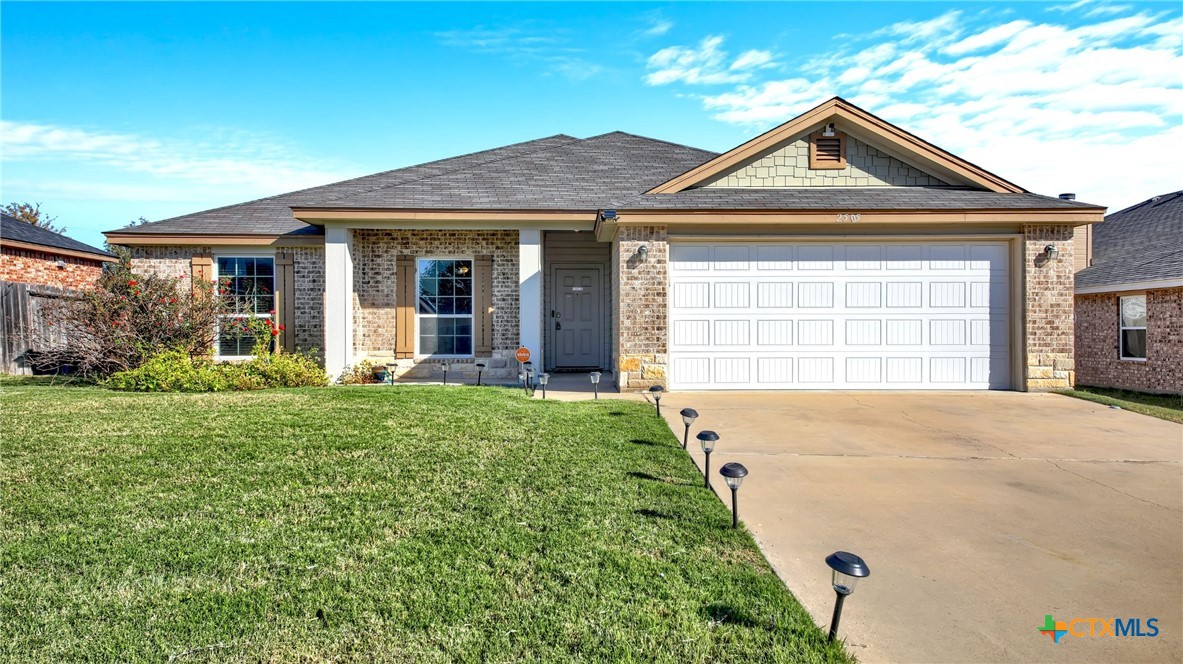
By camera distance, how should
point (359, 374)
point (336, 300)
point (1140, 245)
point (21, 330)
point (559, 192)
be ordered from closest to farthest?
point (336, 300) < point (359, 374) < point (559, 192) < point (21, 330) < point (1140, 245)

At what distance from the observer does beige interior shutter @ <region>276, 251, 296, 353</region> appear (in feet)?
36.7

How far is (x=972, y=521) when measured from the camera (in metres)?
3.92

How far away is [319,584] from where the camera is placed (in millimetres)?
2822

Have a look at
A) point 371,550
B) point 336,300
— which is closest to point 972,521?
point 371,550

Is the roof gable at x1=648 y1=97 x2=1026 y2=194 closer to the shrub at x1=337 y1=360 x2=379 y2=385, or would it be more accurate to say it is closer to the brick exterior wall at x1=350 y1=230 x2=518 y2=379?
the brick exterior wall at x1=350 y1=230 x2=518 y2=379

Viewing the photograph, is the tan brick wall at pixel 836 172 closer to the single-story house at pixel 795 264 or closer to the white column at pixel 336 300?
the single-story house at pixel 795 264

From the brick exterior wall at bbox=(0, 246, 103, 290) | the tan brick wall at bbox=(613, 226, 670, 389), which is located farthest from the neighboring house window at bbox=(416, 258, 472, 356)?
the brick exterior wall at bbox=(0, 246, 103, 290)

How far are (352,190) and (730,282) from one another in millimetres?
7599

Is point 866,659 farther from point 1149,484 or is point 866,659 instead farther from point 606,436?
point 1149,484

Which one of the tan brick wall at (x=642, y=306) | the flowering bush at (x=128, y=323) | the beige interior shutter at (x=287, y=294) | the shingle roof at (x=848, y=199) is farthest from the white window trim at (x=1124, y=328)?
the flowering bush at (x=128, y=323)

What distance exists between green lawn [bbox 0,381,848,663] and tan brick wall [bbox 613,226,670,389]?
334cm

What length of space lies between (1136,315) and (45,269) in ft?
83.3

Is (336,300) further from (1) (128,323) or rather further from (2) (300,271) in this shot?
(1) (128,323)

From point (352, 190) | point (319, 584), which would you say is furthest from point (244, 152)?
point (319, 584)
